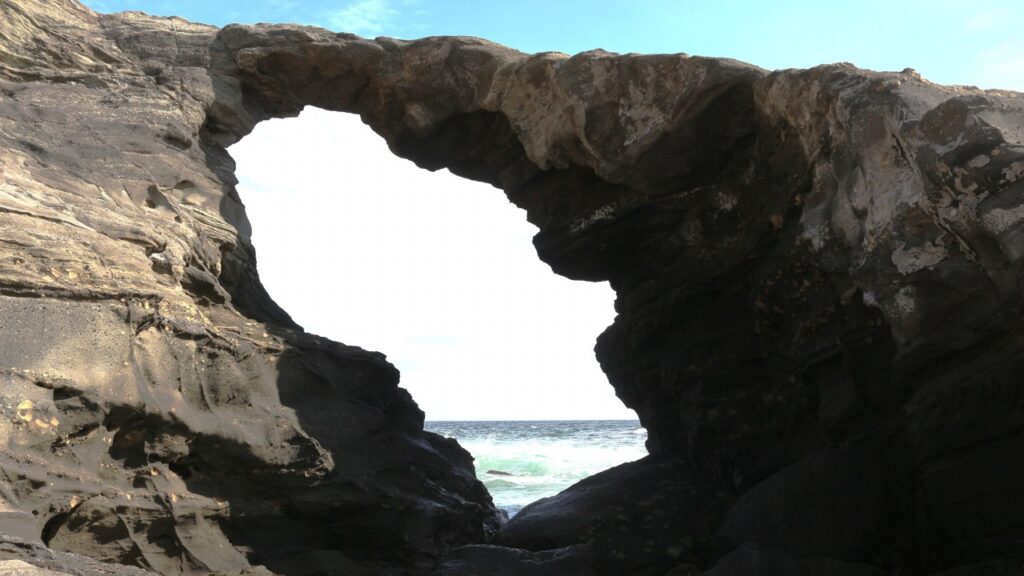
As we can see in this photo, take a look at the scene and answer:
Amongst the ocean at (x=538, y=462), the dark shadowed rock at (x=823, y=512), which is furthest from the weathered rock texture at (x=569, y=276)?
the ocean at (x=538, y=462)

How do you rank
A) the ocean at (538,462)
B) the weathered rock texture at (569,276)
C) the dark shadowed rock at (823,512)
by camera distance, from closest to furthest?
the weathered rock texture at (569,276), the dark shadowed rock at (823,512), the ocean at (538,462)

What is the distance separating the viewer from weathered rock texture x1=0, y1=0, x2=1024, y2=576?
6387 millimetres

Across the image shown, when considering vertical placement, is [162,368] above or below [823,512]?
above

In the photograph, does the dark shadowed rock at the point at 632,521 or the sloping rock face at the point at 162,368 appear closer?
the sloping rock face at the point at 162,368

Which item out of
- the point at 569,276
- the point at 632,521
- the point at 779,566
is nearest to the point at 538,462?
the point at 569,276

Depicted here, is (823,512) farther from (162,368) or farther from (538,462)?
(538,462)

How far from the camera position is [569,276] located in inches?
487

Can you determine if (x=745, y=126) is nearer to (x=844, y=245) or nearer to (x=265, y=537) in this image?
(x=844, y=245)

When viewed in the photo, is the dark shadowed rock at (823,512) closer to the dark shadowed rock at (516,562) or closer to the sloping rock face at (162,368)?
the dark shadowed rock at (516,562)

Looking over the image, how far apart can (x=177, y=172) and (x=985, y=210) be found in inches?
311

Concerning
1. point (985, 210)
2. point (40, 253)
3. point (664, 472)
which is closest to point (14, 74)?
point (40, 253)

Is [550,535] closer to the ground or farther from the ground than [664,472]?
closer to the ground

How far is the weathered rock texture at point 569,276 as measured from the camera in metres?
6.39

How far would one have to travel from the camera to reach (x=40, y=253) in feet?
22.3
